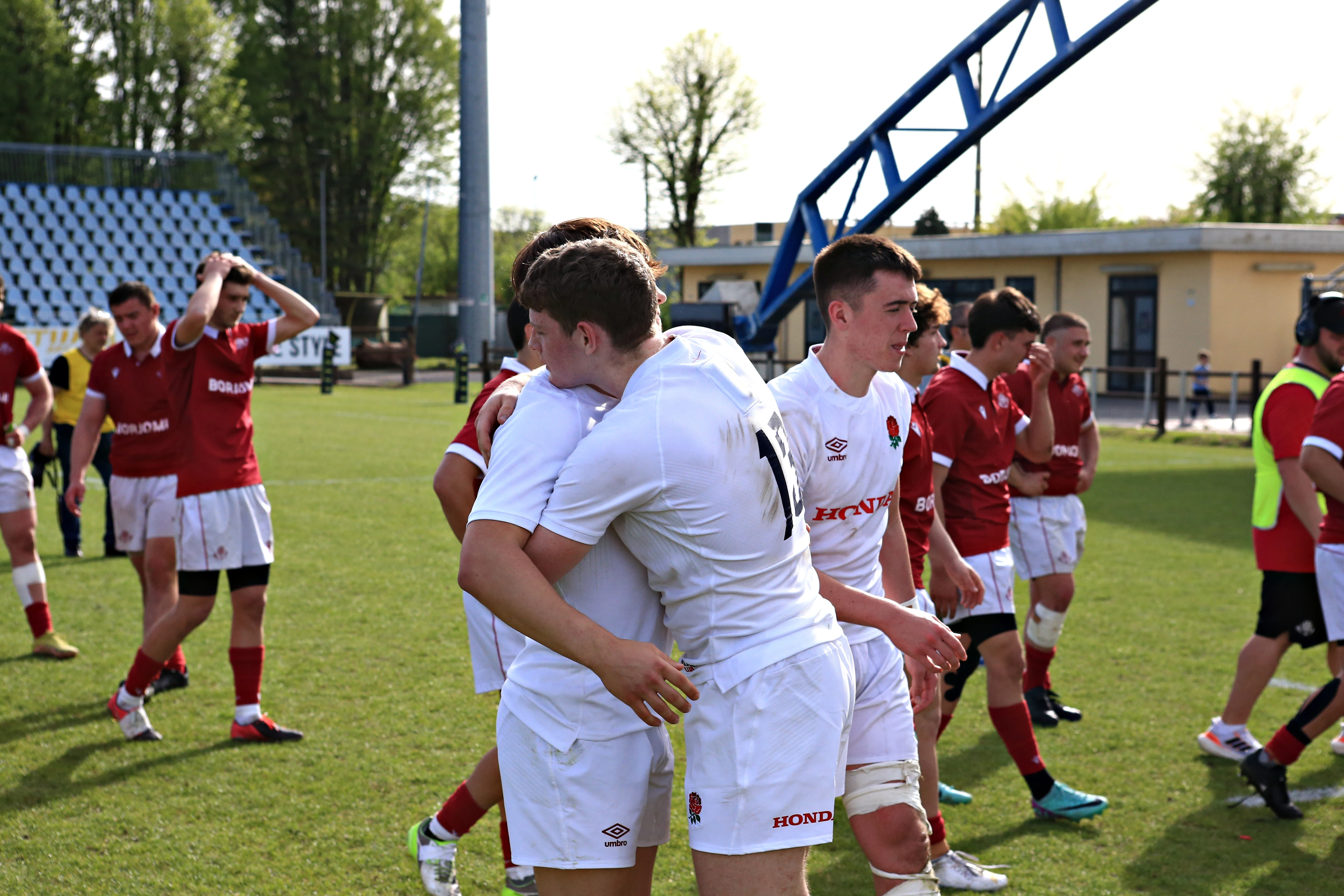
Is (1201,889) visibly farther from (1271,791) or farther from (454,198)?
(454,198)

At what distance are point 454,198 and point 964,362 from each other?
177ft

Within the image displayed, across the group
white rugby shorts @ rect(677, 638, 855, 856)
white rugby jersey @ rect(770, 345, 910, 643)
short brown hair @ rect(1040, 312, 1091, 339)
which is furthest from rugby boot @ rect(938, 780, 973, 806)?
white rugby shorts @ rect(677, 638, 855, 856)

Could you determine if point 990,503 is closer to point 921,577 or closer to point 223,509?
point 921,577

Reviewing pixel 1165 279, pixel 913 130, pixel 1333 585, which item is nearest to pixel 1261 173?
pixel 1165 279

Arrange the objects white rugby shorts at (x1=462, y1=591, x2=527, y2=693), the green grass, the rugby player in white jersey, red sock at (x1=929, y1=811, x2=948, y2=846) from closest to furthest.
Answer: the rugby player in white jersey, white rugby shorts at (x1=462, y1=591, x2=527, y2=693), red sock at (x1=929, y1=811, x2=948, y2=846), the green grass

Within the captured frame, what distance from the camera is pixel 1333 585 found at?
4551mm

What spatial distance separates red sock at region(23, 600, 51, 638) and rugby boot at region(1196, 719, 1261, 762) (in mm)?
6389

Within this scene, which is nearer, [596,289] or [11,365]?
[596,289]

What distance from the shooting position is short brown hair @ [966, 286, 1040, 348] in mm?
4645

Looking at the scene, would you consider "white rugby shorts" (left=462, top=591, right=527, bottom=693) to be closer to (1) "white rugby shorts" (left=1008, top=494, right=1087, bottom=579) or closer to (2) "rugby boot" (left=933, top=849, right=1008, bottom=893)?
(2) "rugby boot" (left=933, top=849, right=1008, bottom=893)

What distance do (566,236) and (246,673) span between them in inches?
142

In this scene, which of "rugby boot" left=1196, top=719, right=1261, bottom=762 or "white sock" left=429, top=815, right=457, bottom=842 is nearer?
"white sock" left=429, top=815, right=457, bottom=842

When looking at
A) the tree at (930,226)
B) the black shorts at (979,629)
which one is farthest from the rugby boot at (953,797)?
the tree at (930,226)

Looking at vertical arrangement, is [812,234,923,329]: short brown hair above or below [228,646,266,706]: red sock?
above
